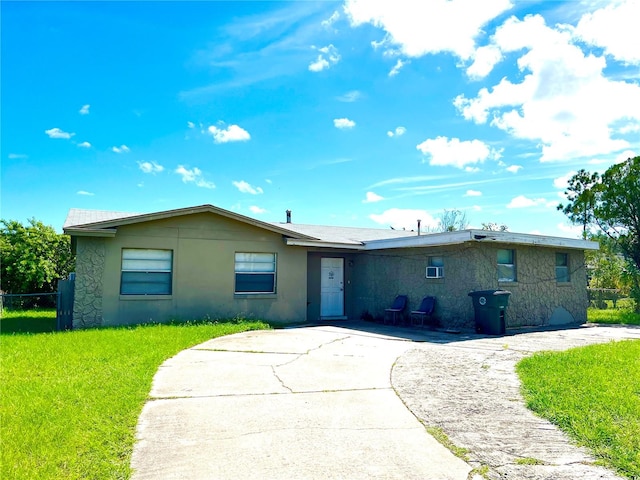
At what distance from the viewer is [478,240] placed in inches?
457

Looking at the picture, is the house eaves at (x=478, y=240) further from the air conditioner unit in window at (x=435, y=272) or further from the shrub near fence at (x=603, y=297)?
the shrub near fence at (x=603, y=297)

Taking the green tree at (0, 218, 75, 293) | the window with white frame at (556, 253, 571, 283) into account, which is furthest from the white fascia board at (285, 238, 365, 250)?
the green tree at (0, 218, 75, 293)

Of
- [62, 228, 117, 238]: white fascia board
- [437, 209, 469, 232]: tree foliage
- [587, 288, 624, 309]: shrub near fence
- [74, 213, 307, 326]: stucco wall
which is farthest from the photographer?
[437, 209, 469, 232]: tree foliage

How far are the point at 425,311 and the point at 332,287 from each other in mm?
3837

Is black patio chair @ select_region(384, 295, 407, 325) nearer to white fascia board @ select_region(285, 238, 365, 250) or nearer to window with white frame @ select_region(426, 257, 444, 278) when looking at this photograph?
window with white frame @ select_region(426, 257, 444, 278)

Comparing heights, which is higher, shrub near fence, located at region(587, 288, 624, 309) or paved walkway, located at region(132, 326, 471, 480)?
shrub near fence, located at region(587, 288, 624, 309)

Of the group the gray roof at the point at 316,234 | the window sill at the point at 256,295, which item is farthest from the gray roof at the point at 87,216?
the window sill at the point at 256,295

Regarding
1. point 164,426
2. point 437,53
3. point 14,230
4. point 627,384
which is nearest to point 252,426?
point 164,426

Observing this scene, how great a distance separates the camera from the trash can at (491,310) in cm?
1148

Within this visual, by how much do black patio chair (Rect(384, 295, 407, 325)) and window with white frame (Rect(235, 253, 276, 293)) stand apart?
3924 mm

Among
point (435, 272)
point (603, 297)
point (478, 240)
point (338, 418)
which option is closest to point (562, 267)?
point (435, 272)

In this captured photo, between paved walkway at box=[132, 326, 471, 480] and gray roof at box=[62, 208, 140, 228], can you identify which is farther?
gray roof at box=[62, 208, 140, 228]

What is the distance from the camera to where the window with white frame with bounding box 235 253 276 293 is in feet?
43.5

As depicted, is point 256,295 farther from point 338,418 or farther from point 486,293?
point 338,418
